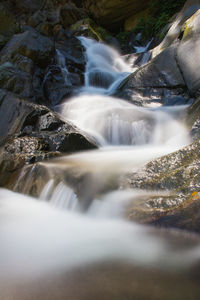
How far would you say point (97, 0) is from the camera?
634 inches

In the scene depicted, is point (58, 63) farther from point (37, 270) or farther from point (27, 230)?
point (37, 270)

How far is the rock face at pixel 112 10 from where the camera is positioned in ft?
50.5

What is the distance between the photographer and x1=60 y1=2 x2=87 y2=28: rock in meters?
16.0

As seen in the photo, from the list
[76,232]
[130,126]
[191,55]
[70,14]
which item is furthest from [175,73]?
[70,14]

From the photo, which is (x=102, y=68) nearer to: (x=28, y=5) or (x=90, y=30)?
(x=90, y=30)

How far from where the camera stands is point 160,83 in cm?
Result: 753

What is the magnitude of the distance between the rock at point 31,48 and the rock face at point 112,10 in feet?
25.9

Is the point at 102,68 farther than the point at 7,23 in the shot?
No

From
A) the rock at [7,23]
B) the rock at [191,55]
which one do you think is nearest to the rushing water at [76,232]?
the rock at [191,55]

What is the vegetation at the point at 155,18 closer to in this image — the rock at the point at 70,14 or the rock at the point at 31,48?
the rock at the point at 70,14

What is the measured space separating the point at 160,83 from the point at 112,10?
448 inches

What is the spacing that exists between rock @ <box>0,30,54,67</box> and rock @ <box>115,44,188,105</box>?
406 centimetres

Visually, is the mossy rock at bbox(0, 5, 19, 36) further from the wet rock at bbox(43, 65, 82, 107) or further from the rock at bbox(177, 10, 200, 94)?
the rock at bbox(177, 10, 200, 94)

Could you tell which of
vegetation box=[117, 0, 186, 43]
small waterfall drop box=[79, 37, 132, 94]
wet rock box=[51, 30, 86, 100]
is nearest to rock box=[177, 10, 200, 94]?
small waterfall drop box=[79, 37, 132, 94]
